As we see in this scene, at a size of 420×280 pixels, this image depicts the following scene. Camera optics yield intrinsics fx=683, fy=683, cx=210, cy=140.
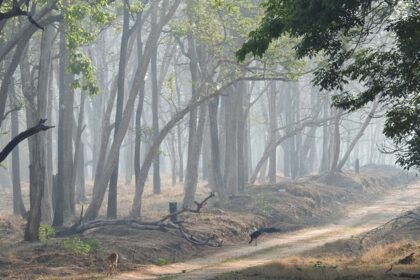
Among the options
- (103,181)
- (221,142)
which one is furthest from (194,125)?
(221,142)

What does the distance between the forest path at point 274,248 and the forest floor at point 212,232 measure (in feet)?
0.11

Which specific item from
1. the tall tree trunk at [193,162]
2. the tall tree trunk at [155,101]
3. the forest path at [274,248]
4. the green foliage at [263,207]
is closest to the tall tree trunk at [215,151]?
the tall tree trunk at [193,162]

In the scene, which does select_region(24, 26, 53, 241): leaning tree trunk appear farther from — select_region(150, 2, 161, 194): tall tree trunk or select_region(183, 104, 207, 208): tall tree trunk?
select_region(150, 2, 161, 194): tall tree trunk

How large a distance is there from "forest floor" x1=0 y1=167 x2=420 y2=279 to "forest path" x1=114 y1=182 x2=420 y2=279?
3 cm

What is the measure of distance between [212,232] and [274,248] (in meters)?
2.89

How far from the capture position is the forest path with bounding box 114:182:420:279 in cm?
1927

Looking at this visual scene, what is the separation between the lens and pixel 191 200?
35.1 m

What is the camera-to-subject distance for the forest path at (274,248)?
63.2 feet

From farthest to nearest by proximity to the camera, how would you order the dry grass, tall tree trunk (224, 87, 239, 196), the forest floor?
tall tree trunk (224, 87, 239, 196) → the forest floor → the dry grass

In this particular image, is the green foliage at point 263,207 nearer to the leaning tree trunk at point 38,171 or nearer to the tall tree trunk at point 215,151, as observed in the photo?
the tall tree trunk at point 215,151

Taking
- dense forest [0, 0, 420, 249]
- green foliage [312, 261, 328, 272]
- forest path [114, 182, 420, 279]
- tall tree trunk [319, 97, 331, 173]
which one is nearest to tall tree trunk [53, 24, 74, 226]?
dense forest [0, 0, 420, 249]

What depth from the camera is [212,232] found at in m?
26.9

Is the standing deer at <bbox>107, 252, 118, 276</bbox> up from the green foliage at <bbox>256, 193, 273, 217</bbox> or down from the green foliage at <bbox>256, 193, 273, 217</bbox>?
down

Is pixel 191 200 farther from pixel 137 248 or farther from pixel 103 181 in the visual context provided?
pixel 137 248
